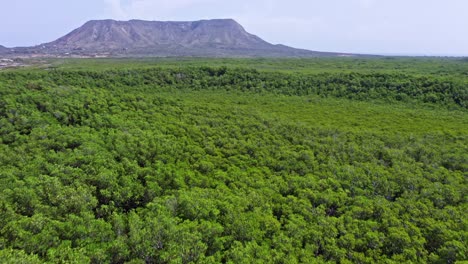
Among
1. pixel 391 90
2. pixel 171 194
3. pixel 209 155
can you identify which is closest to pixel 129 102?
pixel 209 155

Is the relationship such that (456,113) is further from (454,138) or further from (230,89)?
(230,89)

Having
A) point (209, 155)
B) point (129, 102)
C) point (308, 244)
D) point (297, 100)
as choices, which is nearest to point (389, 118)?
point (297, 100)

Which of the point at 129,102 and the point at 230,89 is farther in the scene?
the point at 230,89

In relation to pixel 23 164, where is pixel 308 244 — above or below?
below

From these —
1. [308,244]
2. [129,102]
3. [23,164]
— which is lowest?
[308,244]

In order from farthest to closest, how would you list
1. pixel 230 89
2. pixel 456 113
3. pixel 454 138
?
1. pixel 230 89
2. pixel 456 113
3. pixel 454 138

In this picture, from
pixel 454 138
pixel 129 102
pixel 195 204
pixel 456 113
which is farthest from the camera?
pixel 456 113
